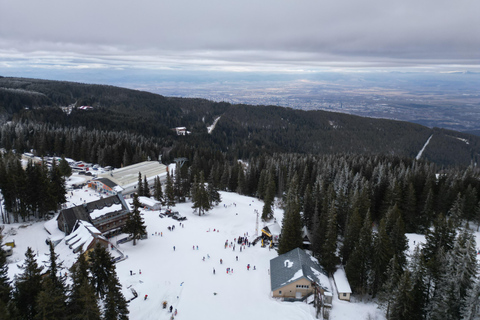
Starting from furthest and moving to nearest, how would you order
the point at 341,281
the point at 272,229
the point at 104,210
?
the point at 272,229 < the point at 104,210 < the point at 341,281

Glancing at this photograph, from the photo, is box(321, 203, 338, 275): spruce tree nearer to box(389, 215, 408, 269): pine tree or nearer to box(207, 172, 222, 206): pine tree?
box(389, 215, 408, 269): pine tree

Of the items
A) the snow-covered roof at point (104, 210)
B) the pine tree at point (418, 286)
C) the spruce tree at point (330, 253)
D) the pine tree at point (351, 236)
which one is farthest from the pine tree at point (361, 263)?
the snow-covered roof at point (104, 210)

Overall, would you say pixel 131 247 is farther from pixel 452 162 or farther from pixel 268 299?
pixel 452 162

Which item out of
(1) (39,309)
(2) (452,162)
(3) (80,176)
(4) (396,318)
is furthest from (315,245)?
(2) (452,162)

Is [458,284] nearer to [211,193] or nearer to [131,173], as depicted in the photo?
[211,193]

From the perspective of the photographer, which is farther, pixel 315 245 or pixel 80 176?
pixel 80 176

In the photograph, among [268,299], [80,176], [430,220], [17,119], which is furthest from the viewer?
[17,119]

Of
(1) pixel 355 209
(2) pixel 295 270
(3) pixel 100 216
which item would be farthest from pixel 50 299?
(1) pixel 355 209

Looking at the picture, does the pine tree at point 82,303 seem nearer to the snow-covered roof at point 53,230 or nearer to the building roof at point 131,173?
the snow-covered roof at point 53,230
